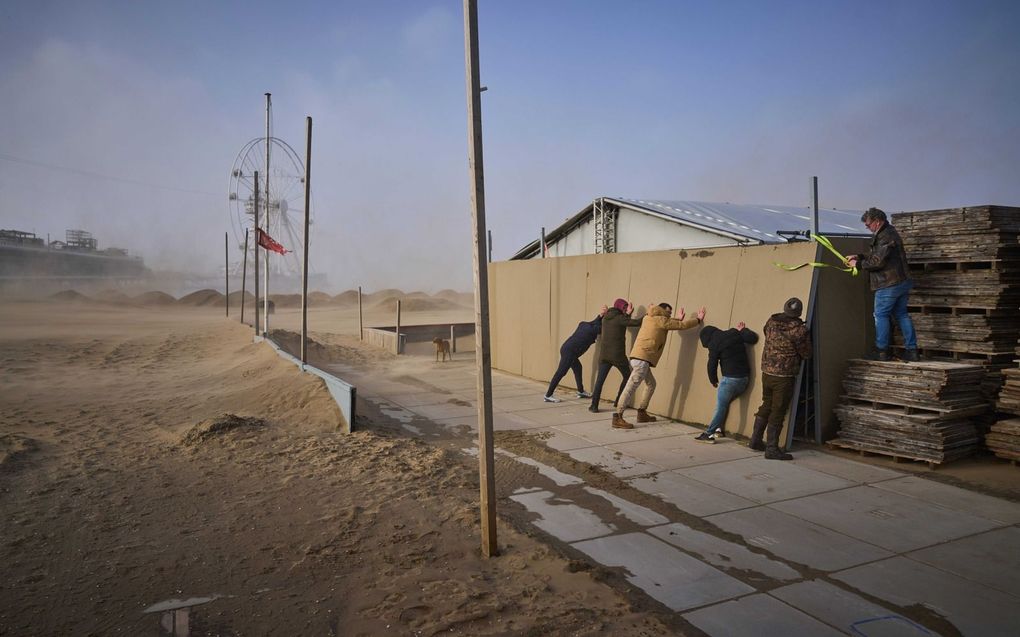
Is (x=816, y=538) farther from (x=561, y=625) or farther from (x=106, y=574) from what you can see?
(x=106, y=574)

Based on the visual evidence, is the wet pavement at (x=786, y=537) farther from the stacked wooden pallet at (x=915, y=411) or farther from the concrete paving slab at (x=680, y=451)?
the stacked wooden pallet at (x=915, y=411)

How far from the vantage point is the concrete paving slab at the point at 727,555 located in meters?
4.67

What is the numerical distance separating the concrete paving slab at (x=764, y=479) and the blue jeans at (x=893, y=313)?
2.25 metres

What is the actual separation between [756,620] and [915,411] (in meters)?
5.03

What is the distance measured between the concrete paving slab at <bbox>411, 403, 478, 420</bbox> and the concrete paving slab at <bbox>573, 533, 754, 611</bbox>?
564cm

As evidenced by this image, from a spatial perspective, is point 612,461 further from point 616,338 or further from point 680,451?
point 616,338

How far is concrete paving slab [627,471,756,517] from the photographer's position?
614 cm

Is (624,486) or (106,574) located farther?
(624,486)

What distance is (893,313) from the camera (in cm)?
822

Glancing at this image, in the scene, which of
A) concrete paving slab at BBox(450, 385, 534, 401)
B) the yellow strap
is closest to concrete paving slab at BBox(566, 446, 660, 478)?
the yellow strap

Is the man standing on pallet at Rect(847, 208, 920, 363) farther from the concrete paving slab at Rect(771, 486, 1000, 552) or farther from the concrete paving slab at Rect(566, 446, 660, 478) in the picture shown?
the concrete paving slab at Rect(566, 446, 660, 478)

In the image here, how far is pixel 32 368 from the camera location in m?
15.4

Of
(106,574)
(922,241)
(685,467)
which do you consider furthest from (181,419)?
(922,241)

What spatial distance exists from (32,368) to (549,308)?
12803 mm
